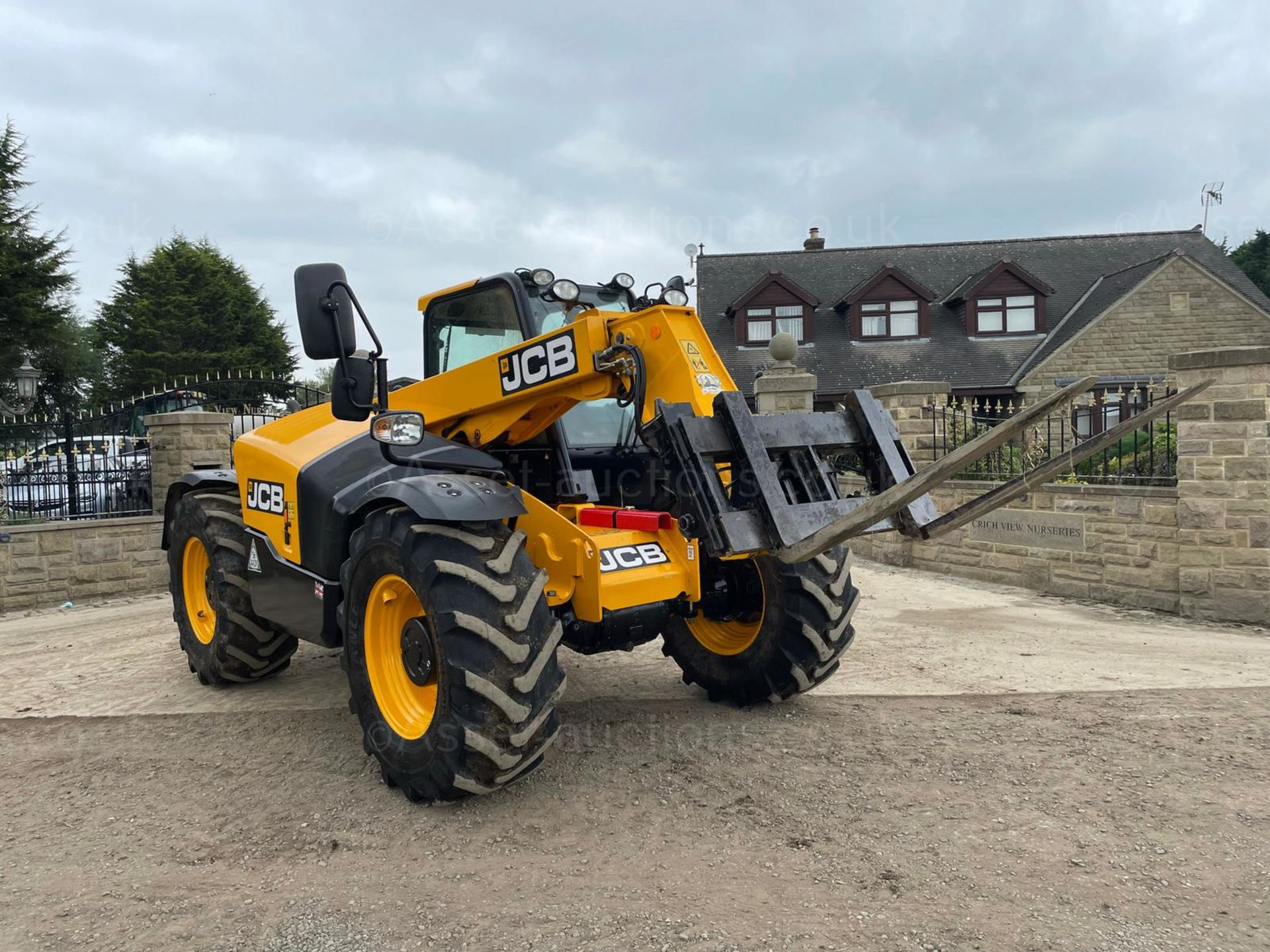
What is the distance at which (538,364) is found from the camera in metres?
3.90

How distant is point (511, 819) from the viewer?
3.54m

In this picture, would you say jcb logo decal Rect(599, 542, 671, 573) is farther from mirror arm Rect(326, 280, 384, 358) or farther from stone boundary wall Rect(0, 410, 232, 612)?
stone boundary wall Rect(0, 410, 232, 612)

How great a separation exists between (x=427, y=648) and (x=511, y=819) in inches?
30.9

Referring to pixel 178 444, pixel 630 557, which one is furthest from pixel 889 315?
pixel 630 557

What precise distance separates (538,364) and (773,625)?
183cm

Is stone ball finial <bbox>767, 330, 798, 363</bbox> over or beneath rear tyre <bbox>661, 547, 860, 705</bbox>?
Answer: over

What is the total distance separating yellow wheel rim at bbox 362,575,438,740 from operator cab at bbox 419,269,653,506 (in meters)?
0.98

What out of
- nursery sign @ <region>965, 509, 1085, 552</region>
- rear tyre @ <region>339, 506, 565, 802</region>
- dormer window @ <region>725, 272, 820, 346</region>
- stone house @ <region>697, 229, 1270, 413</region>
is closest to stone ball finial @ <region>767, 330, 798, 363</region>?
nursery sign @ <region>965, 509, 1085, 552</region>

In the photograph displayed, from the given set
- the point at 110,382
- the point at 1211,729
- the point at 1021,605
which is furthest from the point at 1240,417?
the point at 110,382

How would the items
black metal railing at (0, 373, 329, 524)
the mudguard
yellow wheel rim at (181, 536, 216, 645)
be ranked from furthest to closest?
1. black metal railing at (0, 373, 329, 524)
2. yellow wheel rim at (181, 536, 216, 645)
3. the mudguard

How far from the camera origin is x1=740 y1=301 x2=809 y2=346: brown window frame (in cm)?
2409

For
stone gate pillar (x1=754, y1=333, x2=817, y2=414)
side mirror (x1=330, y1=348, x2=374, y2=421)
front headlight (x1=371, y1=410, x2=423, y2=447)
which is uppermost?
stone gate pillar (x1=754, y1=333, x2=817, y2=414)

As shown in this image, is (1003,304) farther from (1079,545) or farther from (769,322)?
(1079,545)

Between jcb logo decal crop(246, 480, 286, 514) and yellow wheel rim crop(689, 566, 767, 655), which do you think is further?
jcb logo decal crop(246, 480, 286, 514)
